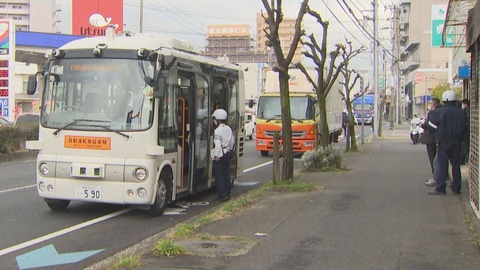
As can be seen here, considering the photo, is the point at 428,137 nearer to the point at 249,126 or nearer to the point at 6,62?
the point at 6,62

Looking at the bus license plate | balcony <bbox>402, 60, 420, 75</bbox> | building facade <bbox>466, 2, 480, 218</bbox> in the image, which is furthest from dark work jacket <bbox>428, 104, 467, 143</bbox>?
balcony <bbox>402, 60, 420, 75</bbox>

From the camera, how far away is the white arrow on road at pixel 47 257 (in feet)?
21.1

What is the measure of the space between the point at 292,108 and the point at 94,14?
3324cm

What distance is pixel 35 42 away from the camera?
5562 cm

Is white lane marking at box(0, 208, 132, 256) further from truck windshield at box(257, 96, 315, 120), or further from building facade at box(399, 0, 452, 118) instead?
building facade at box(399, 0, 452, 118)

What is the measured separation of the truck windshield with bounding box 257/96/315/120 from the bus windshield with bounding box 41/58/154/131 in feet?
40.7

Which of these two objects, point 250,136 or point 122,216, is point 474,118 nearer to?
point 122,216

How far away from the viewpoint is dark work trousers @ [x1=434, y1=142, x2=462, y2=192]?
10.1 metres

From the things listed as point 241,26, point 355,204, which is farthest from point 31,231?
point 241,26

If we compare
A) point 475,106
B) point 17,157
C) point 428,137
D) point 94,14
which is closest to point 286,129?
point 428,137

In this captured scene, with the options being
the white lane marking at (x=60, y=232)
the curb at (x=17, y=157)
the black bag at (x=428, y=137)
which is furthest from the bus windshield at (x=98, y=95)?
the curb at (x=17, y=157)

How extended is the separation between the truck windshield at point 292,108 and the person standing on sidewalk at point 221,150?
10248 mm

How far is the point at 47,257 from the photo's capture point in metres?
6.75

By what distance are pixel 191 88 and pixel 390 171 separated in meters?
7.31
